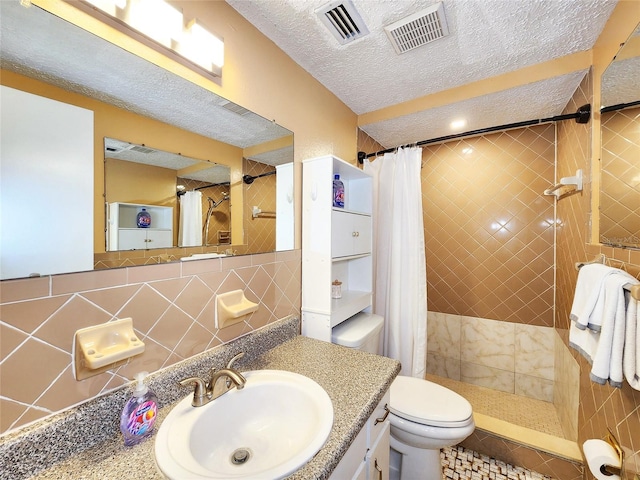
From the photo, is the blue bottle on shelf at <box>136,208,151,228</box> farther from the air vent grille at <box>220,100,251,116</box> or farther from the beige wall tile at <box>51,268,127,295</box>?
the air vent grille at <box>220,100,251,116</box>

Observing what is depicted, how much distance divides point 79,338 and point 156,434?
0.31 m

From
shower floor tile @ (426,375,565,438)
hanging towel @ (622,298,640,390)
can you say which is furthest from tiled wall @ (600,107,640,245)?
shower floor tile @ (426,375,565,438)

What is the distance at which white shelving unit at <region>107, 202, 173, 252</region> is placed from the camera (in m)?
0.74

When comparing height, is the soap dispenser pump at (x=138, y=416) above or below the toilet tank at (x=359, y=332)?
Answer: above

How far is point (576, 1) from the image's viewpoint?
1045mm

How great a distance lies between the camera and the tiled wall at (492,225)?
6.65 ft

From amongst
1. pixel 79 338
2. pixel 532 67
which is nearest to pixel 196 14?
pixel 79 338

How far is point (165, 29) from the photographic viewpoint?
83 cm

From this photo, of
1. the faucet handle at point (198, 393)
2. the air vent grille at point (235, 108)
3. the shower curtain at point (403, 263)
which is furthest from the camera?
the shower curtain at point (403, 263)

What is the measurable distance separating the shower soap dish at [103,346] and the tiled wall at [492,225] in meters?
2.36

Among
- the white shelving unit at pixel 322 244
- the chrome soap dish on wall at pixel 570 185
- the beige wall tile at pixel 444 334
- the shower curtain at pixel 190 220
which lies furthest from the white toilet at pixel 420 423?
the chrome soap dish on wall at pixel 570 185

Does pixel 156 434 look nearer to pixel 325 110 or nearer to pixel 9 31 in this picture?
pixel 9 31

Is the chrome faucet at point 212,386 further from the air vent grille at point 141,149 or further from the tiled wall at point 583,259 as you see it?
the tiled wall at point 583,259

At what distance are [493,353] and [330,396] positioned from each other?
204 cm
